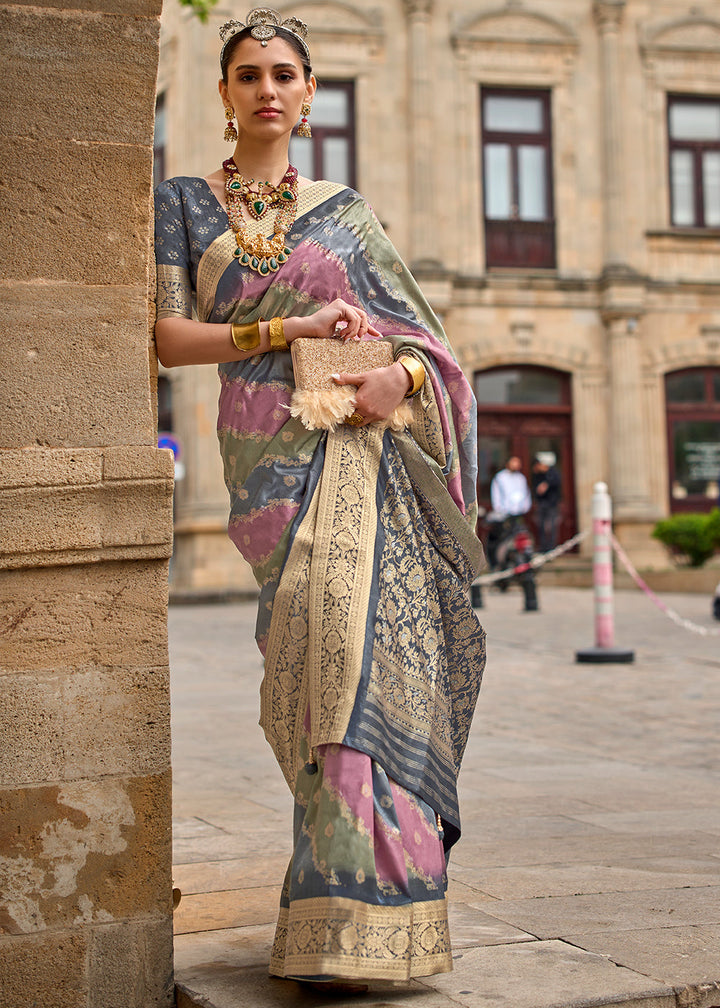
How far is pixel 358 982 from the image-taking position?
2641mm

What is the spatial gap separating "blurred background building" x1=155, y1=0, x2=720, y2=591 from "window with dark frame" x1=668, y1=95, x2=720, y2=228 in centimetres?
3

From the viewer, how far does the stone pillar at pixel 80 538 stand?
276cm

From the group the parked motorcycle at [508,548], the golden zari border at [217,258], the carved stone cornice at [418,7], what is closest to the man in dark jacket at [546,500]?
A: the parked motorcycle at [508,548]

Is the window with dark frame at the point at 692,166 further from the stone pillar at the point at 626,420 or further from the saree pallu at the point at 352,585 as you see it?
the saree pallu at the point at 352,585

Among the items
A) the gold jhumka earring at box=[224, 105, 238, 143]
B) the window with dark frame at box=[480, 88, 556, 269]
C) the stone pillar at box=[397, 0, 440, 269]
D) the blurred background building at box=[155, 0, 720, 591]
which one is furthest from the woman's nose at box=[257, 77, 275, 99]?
the window with dark frame at box=[480, 88, 556, 269]

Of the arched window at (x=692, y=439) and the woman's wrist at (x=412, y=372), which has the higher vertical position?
the arched window at (x=692, y=439)

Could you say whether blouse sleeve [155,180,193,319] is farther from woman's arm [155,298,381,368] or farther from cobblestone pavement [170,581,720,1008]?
cobblestone pavement [170,581,720,1008]

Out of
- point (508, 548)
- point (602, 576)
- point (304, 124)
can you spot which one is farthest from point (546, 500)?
point (304, 124)

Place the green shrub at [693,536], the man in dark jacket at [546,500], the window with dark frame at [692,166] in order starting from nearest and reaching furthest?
the green shrub at [693,536] < the man in dark jacket at [546,500] < the window with dark frame at [692,166]

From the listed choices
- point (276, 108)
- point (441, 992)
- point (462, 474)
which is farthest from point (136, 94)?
point (441, 992)

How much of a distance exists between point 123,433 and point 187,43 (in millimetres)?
21058

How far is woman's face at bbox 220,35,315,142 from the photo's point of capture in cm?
306

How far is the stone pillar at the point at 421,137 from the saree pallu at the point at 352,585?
2001cm

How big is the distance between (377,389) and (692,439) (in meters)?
21.9
